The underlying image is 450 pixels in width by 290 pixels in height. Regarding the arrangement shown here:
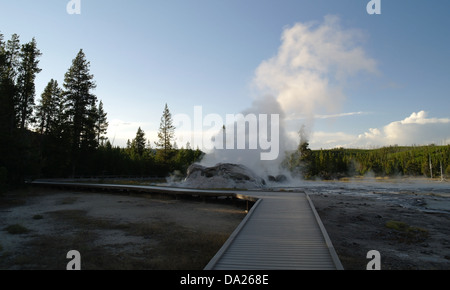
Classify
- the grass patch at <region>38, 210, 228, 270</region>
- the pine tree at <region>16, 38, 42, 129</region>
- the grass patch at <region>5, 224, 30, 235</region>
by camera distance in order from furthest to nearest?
1. the pine tree at <region>16, 38, 42, 129</region>
2. the grass patch at <region>5, 224, 30, 235</region>
3. the grass patch at <region>38, 210, 228, 270</region>

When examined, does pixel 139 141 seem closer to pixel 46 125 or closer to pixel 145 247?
pixel 46 125

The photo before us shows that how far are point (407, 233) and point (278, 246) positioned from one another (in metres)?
6.68

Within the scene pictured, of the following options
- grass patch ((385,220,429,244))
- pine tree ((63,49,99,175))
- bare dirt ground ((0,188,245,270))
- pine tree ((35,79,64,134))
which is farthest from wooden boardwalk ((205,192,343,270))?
pine tree ((35,79,64,134))

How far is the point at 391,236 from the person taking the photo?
10453 millimetres

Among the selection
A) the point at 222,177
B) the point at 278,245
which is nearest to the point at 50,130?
the point at 222,177

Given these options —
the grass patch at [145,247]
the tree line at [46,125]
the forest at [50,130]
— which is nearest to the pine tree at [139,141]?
the forest at [50,130]

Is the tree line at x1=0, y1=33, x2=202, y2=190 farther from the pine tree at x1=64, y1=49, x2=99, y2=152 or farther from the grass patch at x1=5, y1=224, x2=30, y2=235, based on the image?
the grass patch at x1=5, y1=224, x2=30, y2=235

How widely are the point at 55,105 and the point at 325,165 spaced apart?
2704 inches

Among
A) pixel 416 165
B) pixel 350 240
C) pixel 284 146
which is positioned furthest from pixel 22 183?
pixel 416 165

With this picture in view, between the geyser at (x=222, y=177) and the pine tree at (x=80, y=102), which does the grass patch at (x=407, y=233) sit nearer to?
the geyser at (x=222, y=177)

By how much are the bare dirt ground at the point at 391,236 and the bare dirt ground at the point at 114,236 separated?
4.35 metres

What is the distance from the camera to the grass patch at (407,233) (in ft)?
32.8

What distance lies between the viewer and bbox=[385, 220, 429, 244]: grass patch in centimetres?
1001

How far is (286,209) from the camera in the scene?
13008 millimetres
